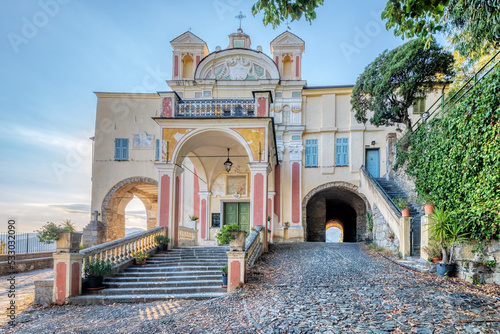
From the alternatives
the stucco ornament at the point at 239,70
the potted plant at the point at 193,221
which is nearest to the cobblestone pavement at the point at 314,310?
the potted plant at the point at 193,221

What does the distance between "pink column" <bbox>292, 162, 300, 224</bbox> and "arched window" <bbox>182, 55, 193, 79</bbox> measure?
7.87m

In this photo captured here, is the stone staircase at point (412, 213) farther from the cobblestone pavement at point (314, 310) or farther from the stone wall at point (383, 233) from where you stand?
the cobblestone pavement at point (314, 310)

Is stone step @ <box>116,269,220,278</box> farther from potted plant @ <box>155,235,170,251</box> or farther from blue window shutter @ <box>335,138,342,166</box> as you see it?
blue window shutter @ <box>335,138,342,166</box>

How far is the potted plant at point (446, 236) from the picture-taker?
783 centimetres

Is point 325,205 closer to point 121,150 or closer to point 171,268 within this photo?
point 121,150

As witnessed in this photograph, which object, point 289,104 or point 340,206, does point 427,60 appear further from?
point 340,206

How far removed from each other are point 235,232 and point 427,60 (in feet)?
34.3

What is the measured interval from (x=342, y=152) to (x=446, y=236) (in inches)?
456

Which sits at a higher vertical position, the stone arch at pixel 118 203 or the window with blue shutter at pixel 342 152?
the window with blue shutter at pixel 342 152

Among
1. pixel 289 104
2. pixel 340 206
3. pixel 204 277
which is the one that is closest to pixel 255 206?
pixel 204 277

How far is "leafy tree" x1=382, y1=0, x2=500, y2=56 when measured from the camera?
464cm

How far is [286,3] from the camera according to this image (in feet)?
18.5

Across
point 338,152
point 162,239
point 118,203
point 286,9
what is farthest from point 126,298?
point 338,152

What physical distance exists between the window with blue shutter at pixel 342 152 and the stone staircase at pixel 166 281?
1070cm
